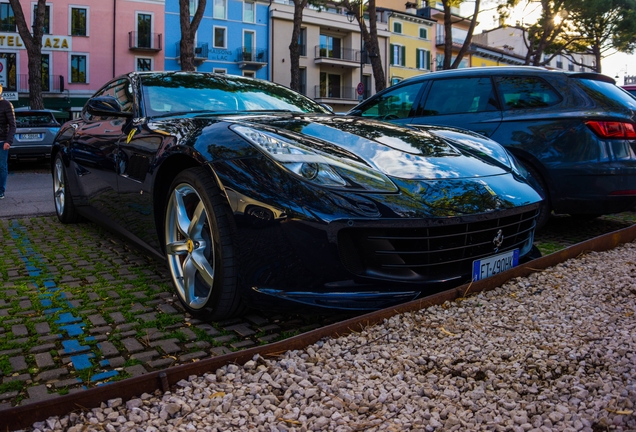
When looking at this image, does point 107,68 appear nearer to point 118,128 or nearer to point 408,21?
point 408,21

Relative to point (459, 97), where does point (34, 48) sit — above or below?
above

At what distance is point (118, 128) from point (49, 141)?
11.1 m

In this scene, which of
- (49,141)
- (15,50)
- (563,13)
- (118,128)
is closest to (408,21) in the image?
(563,13)

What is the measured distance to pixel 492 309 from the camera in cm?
286

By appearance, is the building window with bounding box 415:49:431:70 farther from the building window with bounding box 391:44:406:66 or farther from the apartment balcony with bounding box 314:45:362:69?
the apartment balcony with bounding box 314:45:362:69

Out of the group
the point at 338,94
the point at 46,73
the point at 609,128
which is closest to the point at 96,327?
the point at 609,128

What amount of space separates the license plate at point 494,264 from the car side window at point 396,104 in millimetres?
3173

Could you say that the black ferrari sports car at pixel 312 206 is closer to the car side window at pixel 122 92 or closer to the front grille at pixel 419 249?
the front grille at pixel 419 249

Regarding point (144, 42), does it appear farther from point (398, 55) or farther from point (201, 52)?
point (398, 55)

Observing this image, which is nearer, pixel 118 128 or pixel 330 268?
pixel 330 268

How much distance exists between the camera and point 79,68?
1451 inches

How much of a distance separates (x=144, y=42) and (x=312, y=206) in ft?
129

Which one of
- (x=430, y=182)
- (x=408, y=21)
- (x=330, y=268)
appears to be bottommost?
(x=330, y=268)

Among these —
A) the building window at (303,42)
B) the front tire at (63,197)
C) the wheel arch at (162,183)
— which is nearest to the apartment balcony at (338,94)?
the building window at (303,42)
